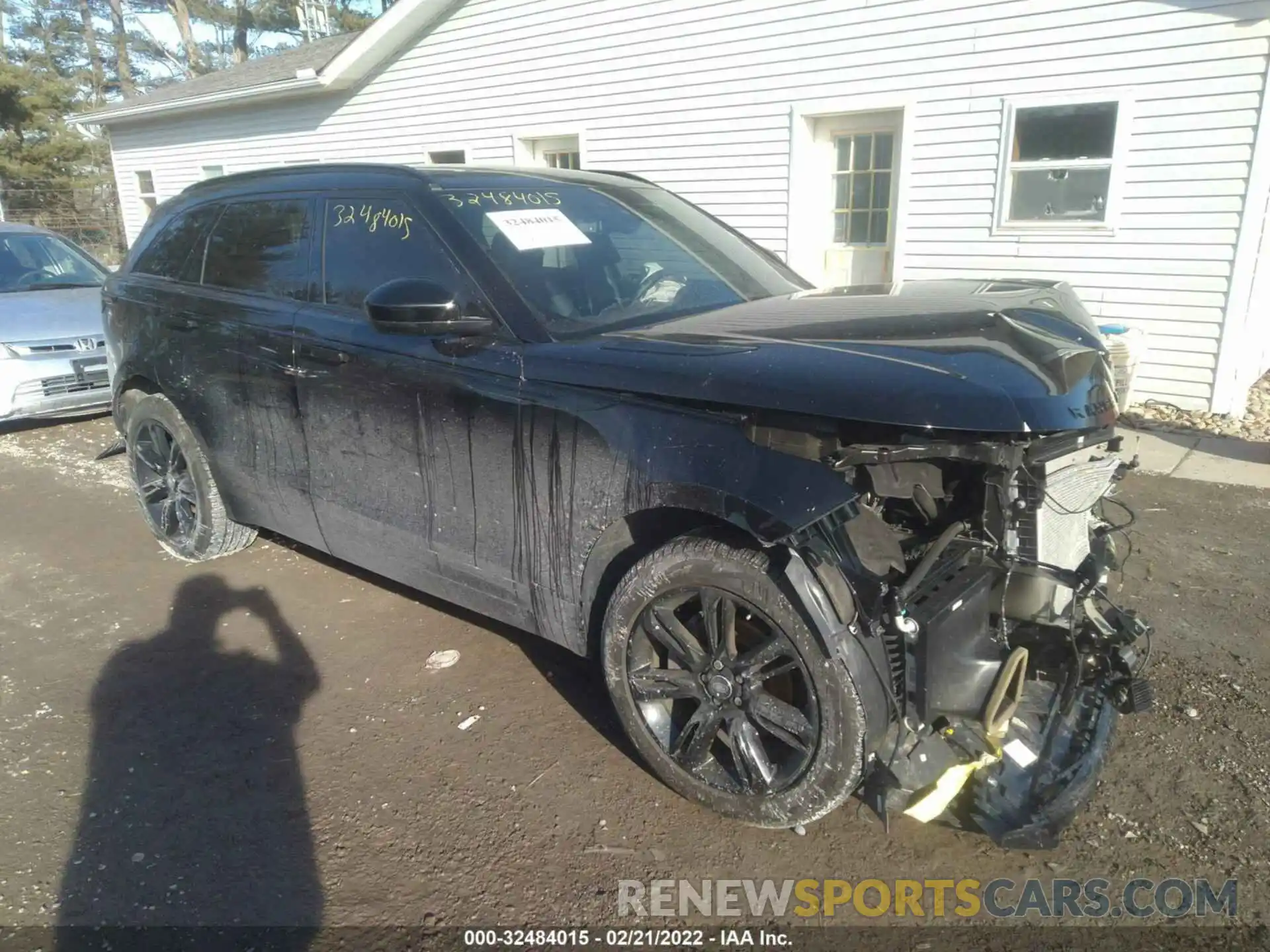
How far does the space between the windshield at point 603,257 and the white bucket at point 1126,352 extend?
3451 mm

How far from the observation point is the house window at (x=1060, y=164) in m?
7.19

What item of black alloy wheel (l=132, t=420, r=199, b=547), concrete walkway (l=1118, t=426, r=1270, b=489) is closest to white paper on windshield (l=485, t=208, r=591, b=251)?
black alloy wheel (l=132, t=420, r=199, b=547)

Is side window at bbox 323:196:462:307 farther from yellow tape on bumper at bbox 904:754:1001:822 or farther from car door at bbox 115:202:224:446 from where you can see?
yellow tape on bumper at bbox 904:754:1001:822

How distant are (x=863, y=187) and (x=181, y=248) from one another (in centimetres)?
645

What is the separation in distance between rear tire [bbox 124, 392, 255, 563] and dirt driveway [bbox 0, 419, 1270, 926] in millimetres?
293

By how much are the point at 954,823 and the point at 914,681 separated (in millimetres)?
544

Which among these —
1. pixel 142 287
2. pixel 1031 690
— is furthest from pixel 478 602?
pixel 142 287

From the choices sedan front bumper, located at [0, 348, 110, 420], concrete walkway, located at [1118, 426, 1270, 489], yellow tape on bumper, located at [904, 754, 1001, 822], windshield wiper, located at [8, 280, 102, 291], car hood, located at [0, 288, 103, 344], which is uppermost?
windshield wiper, located at [8, 280, 102, 291]

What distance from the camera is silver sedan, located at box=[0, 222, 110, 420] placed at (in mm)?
7027

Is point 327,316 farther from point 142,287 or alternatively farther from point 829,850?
point 829,850

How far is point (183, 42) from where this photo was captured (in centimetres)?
3581

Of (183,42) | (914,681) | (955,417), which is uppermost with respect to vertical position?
(183,42)

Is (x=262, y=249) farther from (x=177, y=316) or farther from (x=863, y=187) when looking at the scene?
(x=863, y=187)

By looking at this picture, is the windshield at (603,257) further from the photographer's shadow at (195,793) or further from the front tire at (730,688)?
Result: the photographer's shadow at (195,793)
